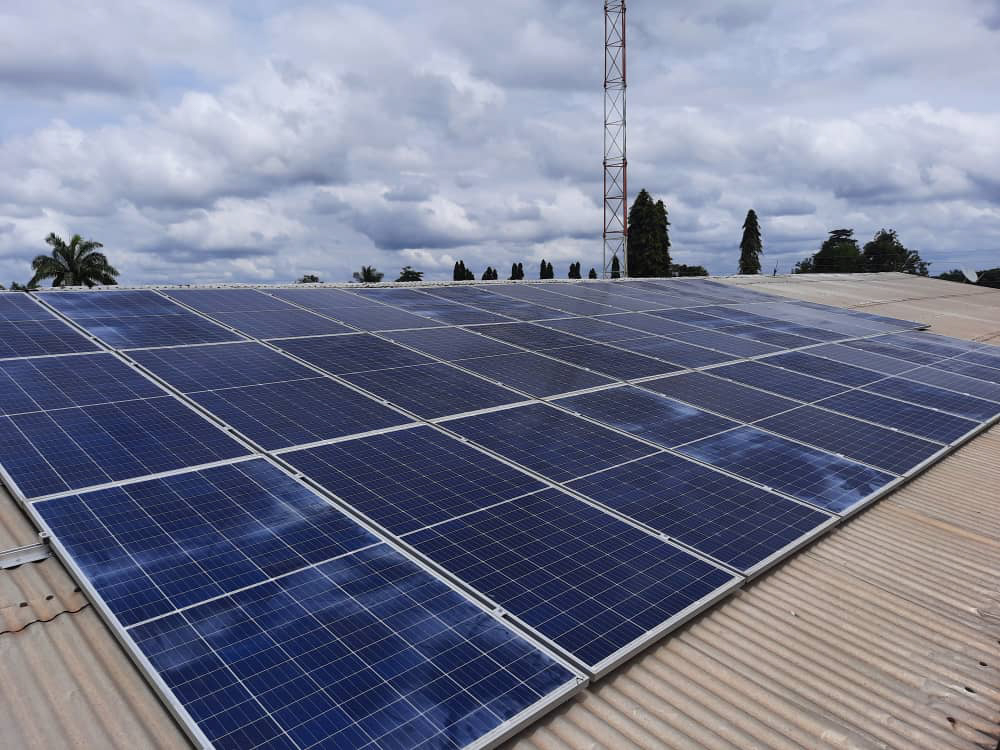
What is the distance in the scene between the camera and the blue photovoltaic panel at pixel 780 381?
1758 cm

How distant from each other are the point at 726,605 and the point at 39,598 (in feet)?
26.5

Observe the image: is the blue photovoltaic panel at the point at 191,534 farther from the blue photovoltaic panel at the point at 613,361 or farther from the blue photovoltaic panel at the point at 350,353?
the blue photovoltaic panel at the point at 613,361

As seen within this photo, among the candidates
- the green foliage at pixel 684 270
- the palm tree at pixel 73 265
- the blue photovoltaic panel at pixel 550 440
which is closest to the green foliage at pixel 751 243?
the green foliage at pixel 684 270

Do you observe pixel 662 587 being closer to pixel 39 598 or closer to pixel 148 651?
pixel 148 651

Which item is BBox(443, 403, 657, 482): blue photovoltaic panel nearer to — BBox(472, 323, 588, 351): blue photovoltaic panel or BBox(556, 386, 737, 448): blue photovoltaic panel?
BBox(556, 386, 737, 448): blue photovoltaic panel

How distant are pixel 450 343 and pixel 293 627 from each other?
11818 millimetres

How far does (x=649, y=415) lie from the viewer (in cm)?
1429

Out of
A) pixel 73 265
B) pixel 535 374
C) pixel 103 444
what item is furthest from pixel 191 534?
pixel 73 265

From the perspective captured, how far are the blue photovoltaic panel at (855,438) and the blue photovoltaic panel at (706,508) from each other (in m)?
3.52

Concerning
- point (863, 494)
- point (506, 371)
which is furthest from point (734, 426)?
point (506, 371)

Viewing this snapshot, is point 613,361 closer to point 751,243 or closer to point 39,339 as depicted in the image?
point 39,339

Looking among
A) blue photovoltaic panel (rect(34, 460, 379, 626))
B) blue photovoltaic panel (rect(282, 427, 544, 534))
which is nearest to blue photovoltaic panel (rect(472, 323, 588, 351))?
blue photovoltaic panel (rect(282, 427, 544, 534))

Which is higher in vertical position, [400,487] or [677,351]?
[677,351]

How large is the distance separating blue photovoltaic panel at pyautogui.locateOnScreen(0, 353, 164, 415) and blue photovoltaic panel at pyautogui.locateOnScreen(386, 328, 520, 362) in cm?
667
